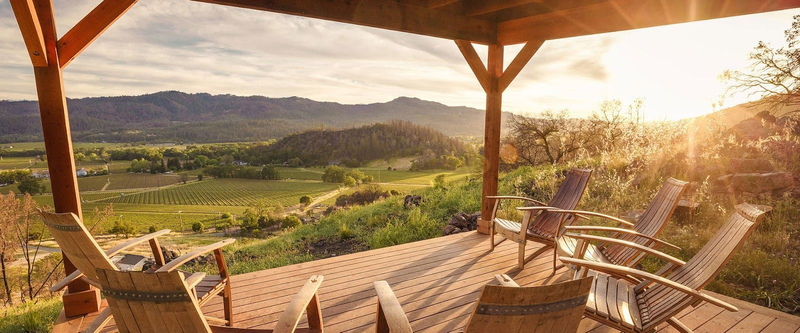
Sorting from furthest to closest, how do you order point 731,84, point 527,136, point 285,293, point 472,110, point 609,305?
point 472,110, point 527,136, point 731,84, point 285,293, point 609,305

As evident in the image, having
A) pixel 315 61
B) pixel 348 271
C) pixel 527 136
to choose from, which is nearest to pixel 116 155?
pixel 315 61

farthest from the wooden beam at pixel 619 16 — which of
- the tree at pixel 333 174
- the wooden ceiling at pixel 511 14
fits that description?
the tree at pixel 333 174

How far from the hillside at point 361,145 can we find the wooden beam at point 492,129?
2938cm

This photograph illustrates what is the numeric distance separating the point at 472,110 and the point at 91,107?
34580 mm

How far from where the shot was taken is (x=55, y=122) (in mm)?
2492

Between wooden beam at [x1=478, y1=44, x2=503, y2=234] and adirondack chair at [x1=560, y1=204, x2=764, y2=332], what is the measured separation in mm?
2253

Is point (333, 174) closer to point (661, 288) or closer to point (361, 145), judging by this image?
point (361, 145)

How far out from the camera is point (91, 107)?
28922 mm

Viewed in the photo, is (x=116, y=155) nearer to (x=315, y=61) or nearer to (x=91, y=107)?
(x=91, y=107)

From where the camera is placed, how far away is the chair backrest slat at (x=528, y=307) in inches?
46.3

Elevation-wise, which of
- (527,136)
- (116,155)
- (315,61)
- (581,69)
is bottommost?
(116,155)

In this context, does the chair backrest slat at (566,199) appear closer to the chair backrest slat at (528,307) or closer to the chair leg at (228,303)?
the chair backrest slat at (528,307)

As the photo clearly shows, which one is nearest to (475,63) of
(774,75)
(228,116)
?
(774,75)

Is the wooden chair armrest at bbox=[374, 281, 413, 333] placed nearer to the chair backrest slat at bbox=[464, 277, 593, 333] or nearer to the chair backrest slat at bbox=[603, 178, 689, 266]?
the chair backrest slat at bbox=[464, 277, 593, 333]
